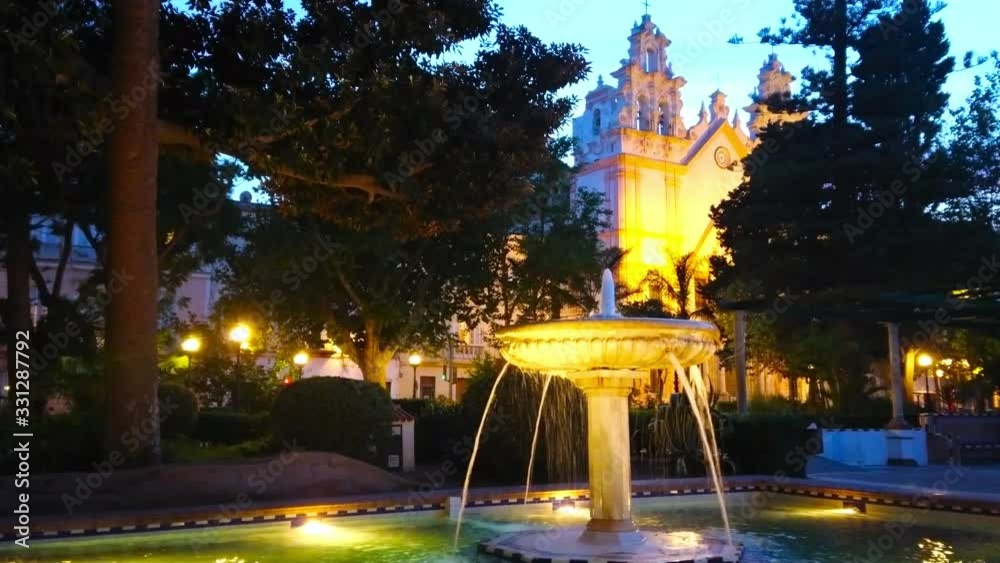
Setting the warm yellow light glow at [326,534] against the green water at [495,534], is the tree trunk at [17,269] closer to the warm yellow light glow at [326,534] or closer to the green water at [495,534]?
the green water at [495,534]

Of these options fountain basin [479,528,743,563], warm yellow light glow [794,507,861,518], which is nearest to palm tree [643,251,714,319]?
warm yellow light glow [794,507,861,518]

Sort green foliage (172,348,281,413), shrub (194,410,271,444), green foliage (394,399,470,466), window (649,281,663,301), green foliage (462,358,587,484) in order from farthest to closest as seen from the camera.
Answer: window (649,281,663,301) < green foliage (172,348,281,413) < shrub (194,410,271,444) < green foliage (394,399,470,466) < green foliage (462,358,587,484)

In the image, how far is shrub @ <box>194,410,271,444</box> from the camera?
20.7 metres

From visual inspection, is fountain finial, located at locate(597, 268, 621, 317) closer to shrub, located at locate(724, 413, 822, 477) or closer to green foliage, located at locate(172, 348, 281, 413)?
shrub, located at locate(724, 413, 822, 477)

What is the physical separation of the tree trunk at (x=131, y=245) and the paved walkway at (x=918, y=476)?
889 cm

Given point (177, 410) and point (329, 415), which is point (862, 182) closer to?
point (329, 415)

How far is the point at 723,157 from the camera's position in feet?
163

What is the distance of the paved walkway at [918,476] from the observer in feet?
46.1

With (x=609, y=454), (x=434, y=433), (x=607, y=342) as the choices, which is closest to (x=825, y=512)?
(x=609, y=454)

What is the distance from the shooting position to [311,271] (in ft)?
64.5

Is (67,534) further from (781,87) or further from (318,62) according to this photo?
(781,87)

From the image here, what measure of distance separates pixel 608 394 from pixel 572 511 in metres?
3.64

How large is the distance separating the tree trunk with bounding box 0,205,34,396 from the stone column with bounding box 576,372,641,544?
9917mm

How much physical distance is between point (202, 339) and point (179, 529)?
17136 mm
